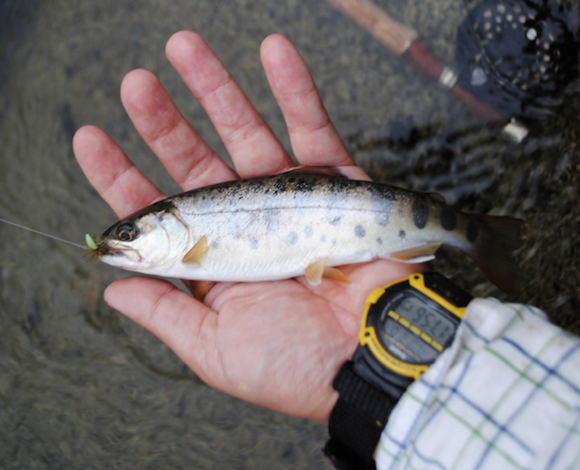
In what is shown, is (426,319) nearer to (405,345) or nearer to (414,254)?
(405,345)

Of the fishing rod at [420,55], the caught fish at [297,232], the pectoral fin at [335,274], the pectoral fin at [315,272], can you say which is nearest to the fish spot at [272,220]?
the caught fish at [297,232]

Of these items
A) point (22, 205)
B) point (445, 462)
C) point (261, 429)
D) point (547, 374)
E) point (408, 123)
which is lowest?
point (261, 429)

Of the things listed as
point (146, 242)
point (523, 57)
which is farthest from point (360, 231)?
point (523, 57)

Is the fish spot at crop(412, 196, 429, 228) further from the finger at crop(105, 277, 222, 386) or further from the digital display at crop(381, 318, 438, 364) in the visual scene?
the finger at crop(105, 277, 222, 386)

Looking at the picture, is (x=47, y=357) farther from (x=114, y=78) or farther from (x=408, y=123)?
(x=408, y=123)

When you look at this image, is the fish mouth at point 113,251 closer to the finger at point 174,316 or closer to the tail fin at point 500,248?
the finger at point 174,316

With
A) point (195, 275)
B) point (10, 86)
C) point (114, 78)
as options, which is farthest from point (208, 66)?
point (10, 86)

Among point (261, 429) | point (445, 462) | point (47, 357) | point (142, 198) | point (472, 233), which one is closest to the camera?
point (445, 462)
